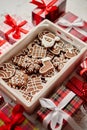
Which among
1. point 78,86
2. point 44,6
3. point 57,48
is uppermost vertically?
point 44,6

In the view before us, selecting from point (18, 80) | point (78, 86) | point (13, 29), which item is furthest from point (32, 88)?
point (13, 29)

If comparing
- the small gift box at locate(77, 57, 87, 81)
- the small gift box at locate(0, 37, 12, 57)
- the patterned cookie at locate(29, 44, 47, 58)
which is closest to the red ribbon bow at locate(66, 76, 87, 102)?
the small gift box at locate(77, 57, 87, 81)

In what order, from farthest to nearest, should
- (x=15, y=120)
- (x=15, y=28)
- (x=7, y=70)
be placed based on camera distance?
(x=15, y=28)
(x=7, y=70)
(x=15, y=120)

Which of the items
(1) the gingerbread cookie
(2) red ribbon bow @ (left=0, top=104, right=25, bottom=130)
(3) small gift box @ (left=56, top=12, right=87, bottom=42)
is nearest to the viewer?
(2) red ribbon bow @ (left=0, top=104, right=25, bottom=130)

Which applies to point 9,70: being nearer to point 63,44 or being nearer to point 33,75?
point 33,75

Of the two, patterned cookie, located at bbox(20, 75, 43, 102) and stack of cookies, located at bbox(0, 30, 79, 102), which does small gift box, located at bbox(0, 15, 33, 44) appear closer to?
stack of cookies, located at bbox(0, 30, 79, 102)

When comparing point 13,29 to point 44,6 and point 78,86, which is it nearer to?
point 44,6

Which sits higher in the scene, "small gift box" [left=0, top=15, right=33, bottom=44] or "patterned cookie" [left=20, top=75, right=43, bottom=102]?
"small gift box" [left=0, top=15, right=33, bottom=44]
